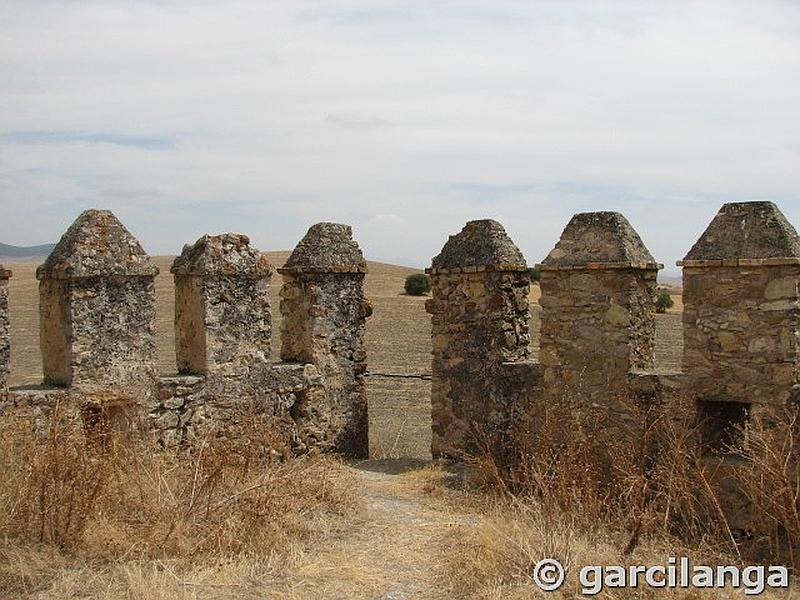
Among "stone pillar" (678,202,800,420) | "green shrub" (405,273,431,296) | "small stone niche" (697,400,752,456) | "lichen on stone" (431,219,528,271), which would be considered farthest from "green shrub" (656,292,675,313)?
"stone pillar" (678,202,800,420)

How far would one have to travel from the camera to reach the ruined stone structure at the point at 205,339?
28.2 ft

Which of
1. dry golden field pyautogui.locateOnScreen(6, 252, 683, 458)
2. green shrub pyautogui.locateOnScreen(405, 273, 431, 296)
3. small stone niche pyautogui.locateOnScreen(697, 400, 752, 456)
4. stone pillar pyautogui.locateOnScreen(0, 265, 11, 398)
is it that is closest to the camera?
stone pillar pyautogui.locateOnScreen(0, 265, 11, 398)

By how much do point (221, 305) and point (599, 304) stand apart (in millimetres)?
4036

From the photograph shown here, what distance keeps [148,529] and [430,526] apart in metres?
2.66

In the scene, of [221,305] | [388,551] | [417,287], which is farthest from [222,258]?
[417,287]

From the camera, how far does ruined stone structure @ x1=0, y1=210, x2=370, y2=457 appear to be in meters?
8.61

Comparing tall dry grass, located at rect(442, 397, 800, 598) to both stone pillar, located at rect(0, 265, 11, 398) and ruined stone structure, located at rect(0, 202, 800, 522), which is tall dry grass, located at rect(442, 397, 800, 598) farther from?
stone pillar, located at rect(0, 265, 11, 398)

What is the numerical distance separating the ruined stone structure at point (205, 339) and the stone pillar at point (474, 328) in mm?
1094

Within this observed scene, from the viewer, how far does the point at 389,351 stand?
22.8 meters

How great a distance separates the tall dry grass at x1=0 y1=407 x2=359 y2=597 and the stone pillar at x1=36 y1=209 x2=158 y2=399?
66 centimetres

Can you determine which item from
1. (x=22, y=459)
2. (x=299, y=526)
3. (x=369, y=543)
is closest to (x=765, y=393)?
(x=369, y=543)

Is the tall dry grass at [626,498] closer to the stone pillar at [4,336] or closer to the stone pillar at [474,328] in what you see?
the stone pillar at [474,328]

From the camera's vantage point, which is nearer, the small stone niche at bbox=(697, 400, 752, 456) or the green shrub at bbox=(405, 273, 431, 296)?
the small stone niche at bbox=(697, 400, 752, 456)

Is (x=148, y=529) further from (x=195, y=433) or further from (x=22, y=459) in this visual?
(x=195, y=433)
